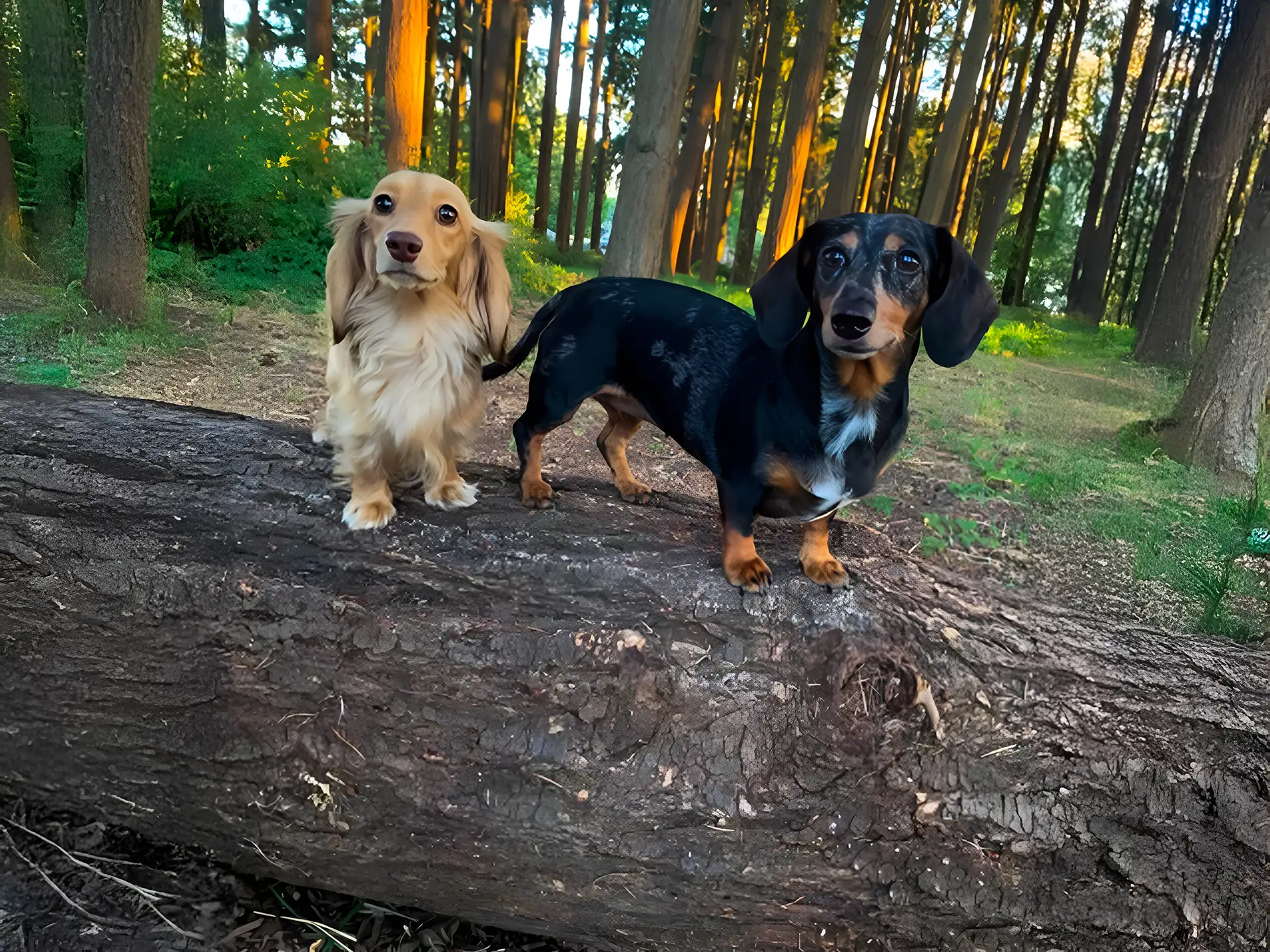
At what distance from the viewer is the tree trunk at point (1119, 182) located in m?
15.0

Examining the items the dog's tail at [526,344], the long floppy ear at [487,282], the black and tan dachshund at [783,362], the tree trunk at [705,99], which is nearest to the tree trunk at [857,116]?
the tree trunk at [705,99]

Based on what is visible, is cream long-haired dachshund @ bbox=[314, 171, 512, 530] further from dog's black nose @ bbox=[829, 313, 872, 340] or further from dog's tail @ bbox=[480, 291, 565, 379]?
dog's black nose @ bbox=[829, 313, 872, 340]

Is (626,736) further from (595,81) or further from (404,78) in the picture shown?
(595,81)

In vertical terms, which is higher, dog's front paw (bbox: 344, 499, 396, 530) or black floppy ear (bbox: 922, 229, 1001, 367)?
black floppy ear (bbox: 922, 229, 1001, 367)

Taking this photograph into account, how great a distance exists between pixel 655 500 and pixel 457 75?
19.0 meters

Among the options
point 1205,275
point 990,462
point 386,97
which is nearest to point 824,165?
point 1205,275

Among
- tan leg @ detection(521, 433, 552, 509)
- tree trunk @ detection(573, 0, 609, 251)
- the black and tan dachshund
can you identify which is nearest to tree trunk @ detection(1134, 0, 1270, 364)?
the black and tan dachshund

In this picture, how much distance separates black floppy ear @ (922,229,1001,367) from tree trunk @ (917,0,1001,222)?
33.2ft

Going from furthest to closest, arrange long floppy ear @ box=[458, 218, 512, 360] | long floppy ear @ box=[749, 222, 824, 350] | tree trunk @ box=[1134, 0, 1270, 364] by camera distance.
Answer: tree trunk @ box=[1134, 0, 1270, 364] → long floppy ear @ box=[458, 218, 512, 360] → long floppy ear @ box=[749, 222, 824, 350]

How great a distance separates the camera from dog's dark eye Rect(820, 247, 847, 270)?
1790 mm

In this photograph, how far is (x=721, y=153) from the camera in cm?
1673

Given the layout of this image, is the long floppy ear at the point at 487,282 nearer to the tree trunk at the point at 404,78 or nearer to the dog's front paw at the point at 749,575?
the dog's front paw at the point at 749,575

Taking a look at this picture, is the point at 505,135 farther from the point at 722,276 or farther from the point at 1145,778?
the point at 1145,778

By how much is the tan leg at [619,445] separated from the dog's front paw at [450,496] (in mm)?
531
